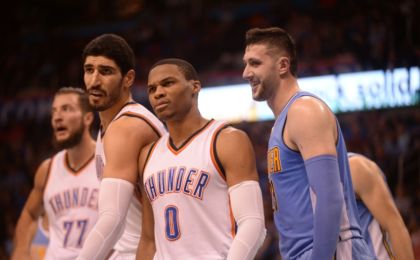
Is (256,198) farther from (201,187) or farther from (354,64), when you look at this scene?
(354,64)

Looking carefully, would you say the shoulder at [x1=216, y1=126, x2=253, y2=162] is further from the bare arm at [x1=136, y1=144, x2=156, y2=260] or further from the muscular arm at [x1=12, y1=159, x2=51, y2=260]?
the muscular arm at [x1=12, y1=159, x2=51, y2=260]

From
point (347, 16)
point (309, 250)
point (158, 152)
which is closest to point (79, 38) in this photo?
point (347, 16)

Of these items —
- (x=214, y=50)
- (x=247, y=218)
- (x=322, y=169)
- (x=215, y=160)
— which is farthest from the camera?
(x=214, y=50)

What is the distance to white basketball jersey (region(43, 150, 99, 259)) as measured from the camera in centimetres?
460

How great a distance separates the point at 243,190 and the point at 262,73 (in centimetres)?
54

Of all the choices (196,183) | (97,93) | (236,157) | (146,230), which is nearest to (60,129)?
(97,93)

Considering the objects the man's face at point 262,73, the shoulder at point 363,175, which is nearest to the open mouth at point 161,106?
the man's face at point 262,73

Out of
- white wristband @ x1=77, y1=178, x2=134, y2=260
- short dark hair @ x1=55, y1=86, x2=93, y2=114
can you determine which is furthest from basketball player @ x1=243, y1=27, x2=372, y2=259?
A: short dark hair @ x1=55, y1=86, x2=93, y2=114

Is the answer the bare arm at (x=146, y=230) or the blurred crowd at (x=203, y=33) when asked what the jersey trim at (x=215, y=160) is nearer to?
the bare arm at (x=146, y=230)

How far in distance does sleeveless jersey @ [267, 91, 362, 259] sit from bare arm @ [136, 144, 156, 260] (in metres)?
0.74

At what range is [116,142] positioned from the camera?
11.7 ft

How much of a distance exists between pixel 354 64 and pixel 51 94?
5.05m

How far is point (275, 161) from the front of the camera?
3.12 metres

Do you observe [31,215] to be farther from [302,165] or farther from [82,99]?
[302,165]
